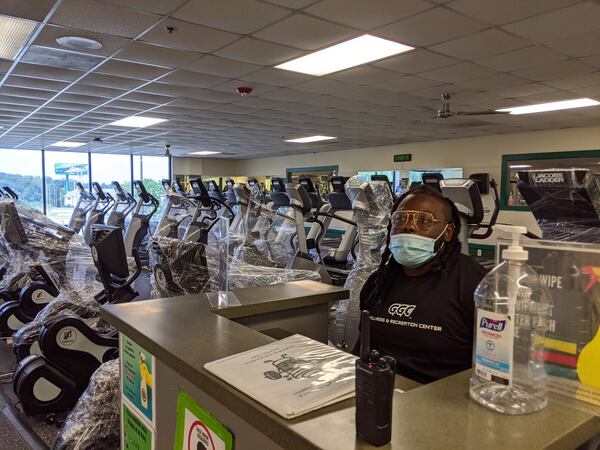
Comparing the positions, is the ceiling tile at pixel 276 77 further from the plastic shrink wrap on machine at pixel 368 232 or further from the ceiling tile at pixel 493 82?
the ceiling tile at pixel 493 82

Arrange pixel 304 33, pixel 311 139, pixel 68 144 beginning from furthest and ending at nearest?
pixel 68 144, pixel 311 139, pixel 304 33

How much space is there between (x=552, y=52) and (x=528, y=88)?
1.36 meters

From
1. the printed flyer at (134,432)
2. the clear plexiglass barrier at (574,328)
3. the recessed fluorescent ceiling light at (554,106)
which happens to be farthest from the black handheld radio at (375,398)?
the recessed fluorescent ceiling light at (554,106)

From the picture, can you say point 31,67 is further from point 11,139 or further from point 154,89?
point 11,139

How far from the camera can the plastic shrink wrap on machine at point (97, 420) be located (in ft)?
6.95

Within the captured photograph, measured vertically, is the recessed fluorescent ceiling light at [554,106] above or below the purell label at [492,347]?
above

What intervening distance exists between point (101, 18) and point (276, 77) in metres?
2.06

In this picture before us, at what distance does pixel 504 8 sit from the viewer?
3164mm

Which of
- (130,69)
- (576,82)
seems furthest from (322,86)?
(576,82)

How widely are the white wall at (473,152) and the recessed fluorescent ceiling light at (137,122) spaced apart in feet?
18.5

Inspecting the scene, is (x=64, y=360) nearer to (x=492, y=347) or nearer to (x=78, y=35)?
(x=78, y=35)

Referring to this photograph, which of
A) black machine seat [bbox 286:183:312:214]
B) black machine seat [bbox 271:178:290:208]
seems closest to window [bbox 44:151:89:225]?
black machine seat [bbox 271:178:290:208]

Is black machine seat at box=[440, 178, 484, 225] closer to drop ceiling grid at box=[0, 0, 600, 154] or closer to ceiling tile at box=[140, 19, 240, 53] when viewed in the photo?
drop ceiling grid at box=[0, 0, 600, 154]

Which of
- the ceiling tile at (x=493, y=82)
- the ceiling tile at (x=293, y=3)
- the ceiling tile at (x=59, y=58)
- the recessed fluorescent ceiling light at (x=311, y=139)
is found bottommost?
the recessed fluorescent ceiling light at (x=311, y=139)
